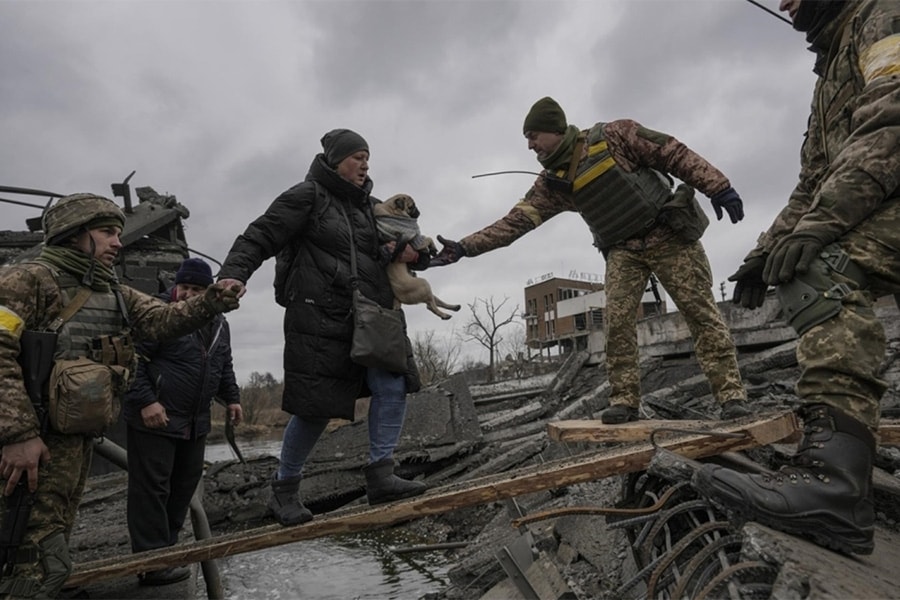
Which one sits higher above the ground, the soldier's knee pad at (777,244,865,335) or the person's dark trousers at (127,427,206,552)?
the soldier's knee pad at (777,244,865,335)

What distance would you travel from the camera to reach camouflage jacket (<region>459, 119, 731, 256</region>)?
3.51m

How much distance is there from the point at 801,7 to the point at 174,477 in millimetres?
4483

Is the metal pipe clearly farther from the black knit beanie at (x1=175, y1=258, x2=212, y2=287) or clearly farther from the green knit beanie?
the green knit beanie

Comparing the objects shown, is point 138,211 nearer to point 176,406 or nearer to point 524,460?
point 176,406

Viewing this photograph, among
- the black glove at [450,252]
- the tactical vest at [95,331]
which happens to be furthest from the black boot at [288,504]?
the black glove at [450,252]

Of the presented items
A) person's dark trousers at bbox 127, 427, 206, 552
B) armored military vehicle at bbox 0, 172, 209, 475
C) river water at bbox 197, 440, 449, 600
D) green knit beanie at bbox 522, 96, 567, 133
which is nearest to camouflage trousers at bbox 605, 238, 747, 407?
green knit beanie at bbox 522, 96, 567, 133

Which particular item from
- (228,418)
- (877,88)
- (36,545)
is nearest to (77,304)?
(36,545)

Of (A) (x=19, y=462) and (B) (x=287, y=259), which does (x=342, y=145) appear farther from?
(A) (x=19, y=462)

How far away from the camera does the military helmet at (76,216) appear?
9.39 ft

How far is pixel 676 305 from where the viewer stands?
12.2 feet

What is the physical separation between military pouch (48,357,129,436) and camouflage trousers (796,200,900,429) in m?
2.92

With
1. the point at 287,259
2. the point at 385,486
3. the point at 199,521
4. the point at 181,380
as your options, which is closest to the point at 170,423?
the point at 181,380

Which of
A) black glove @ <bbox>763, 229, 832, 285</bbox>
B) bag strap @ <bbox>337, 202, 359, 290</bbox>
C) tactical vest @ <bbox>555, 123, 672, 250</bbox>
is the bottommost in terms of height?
black glove @ <bbox>763, 229, 832, 285</bbox>

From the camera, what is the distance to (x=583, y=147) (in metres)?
3.81
